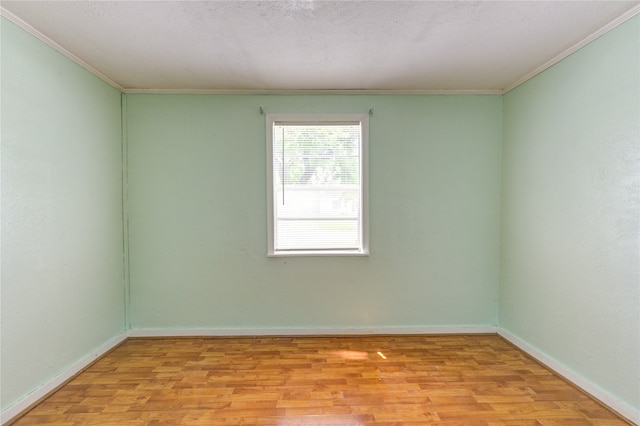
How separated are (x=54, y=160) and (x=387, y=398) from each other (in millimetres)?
2975

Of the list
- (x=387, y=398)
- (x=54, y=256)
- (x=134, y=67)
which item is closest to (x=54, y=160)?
(x=54, y=256)

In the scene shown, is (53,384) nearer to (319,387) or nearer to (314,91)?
(319,387)

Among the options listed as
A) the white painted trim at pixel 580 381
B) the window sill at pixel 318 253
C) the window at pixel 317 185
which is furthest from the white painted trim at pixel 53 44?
the white painted trim at pixel 580 381

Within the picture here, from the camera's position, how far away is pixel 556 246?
2.31m

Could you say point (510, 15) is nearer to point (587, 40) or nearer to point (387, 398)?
point (587, 40)

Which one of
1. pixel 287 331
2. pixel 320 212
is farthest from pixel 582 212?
pixel 287 331

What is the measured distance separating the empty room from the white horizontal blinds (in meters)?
0.02

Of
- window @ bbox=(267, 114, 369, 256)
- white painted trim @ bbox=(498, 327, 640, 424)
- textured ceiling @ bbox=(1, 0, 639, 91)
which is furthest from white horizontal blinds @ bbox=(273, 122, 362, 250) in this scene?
white painted trim @ bbox=(498, 327, 640, 424)

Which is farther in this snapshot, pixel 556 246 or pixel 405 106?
pixel 405 106

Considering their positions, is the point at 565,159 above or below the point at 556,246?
above

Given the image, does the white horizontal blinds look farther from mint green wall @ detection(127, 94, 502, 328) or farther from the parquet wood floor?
the parquet wood floor

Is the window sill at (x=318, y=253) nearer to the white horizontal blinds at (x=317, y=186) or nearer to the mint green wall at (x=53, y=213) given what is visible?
the white horizontal blinds at (x=317, y=186)

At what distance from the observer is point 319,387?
2098 mm

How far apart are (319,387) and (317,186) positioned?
181 cm
